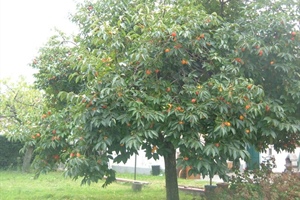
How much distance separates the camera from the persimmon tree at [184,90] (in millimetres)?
5910

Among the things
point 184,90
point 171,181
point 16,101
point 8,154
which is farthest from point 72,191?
point 8,154

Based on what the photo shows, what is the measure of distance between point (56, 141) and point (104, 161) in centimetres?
113

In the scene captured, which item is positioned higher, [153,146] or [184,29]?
[184,29]

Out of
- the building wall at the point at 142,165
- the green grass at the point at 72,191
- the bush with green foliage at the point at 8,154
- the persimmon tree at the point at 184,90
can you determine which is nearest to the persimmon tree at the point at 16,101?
the bush with green foliage at the point at 8,154

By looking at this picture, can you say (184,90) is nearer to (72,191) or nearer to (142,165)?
(72,191)

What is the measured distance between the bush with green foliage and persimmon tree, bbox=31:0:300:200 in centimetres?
1415

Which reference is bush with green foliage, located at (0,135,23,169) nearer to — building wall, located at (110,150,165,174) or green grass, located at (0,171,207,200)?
building wall, located at (110,150,165,174)

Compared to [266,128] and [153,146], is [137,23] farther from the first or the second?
[266,128]

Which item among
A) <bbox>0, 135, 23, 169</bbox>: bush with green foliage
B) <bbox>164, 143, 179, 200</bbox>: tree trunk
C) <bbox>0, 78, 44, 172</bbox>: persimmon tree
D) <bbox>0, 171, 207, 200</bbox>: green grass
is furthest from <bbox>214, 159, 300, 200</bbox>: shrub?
<bbox>0, 135, 23, 169</bbox>: bush with green foliage

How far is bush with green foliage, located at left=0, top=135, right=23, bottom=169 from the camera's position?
20281 mm

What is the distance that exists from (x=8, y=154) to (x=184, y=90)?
16.2 m

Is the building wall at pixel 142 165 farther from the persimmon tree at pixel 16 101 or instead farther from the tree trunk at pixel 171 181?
the tree trunk at pixel 171 181

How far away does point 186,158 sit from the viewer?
20.1 ft

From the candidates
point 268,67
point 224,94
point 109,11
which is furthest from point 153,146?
point 109,11
